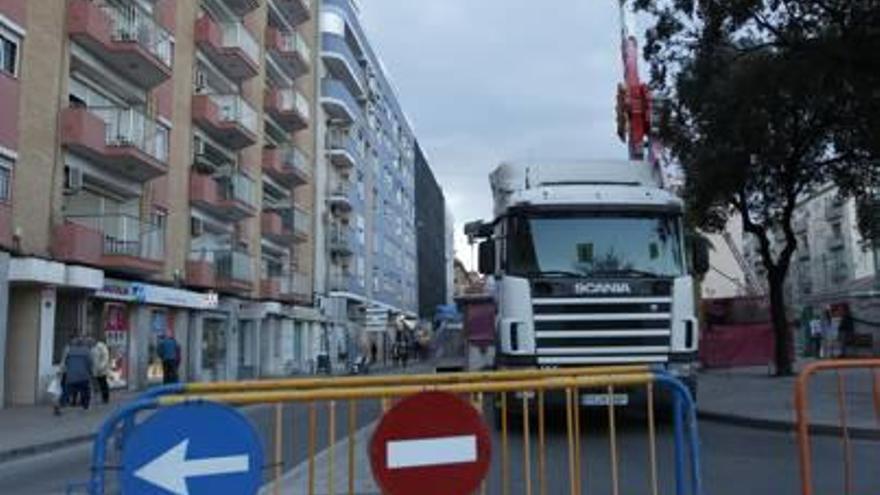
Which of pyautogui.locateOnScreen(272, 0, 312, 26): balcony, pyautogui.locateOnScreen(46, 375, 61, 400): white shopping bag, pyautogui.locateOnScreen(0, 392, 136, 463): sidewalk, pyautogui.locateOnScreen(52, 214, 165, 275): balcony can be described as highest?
pyautogui.locateOnScreen(272, 0, 312, 26): balcony

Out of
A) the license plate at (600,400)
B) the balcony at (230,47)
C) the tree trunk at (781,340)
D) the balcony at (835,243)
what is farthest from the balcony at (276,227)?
the balcony at (835,243)

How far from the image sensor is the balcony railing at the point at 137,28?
31.5 metres

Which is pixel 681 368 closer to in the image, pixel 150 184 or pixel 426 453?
pixel 426 453

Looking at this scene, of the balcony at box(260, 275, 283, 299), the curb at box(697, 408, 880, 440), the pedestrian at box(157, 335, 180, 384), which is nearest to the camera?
the curb at box(697, 408, 880, 440)

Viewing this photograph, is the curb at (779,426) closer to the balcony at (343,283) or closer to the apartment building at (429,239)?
the balcony at (343,283)

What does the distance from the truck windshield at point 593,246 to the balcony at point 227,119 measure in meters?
→ 27.2

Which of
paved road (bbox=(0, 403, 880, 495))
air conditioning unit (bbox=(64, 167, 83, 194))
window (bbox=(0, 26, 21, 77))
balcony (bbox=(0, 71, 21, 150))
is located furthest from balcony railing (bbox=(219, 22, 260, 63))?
paved road (bbox=(0, 403, 880, 495))

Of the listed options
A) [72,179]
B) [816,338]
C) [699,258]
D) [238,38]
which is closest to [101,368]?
[72,179]

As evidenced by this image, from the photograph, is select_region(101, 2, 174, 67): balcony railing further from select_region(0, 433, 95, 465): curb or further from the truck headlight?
the truck headlight

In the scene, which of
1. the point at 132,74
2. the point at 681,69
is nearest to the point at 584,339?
the point at 681,69

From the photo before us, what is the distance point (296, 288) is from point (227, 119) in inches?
592

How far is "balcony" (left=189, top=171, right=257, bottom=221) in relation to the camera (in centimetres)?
3956

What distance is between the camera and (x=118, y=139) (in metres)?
31.3

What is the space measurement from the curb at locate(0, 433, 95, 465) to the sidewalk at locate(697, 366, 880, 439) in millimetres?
9901
